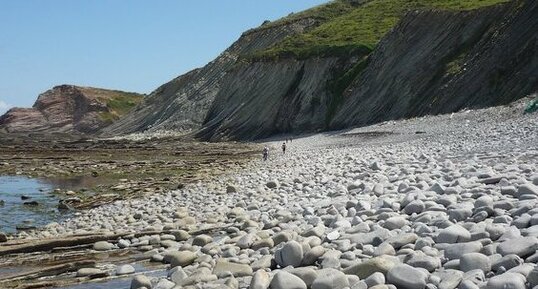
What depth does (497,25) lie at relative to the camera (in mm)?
40812

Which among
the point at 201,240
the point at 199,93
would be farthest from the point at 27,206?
the point at 199,93

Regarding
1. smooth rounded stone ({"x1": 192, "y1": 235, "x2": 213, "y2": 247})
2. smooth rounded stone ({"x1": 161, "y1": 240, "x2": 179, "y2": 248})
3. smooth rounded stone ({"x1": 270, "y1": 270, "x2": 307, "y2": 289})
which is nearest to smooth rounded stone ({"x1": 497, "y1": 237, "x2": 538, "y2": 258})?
smooth rounded stone ({"x1": 270, "y1": 270, "x2": 307, "y2": 289})

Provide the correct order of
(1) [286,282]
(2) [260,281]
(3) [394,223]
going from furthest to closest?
(3) [394,223], (2) [260,281], (1) [286,282]

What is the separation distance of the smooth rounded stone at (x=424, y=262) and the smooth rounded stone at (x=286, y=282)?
115cm

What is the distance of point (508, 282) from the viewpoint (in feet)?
16.3

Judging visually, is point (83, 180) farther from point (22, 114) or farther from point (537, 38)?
point (22, 114)

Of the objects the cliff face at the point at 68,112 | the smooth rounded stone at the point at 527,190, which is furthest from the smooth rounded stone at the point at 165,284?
the cliff face at the point at 68,112

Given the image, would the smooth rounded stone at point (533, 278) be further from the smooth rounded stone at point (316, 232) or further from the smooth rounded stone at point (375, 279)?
the smooth rounded stone at point (316, 232)

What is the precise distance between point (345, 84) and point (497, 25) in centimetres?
1799

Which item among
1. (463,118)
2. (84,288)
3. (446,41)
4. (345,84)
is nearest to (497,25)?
(446,41)

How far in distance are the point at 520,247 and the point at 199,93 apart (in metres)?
86.4

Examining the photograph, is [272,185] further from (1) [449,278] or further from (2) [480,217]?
(1) [449,278]

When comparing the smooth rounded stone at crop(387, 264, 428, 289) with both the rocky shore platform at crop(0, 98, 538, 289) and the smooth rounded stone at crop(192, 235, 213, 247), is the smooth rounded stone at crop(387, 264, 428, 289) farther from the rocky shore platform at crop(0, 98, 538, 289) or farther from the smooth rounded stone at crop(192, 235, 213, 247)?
the smooth rounded stone at crop(192, 235, 213, 247)

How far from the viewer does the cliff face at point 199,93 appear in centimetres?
8644
